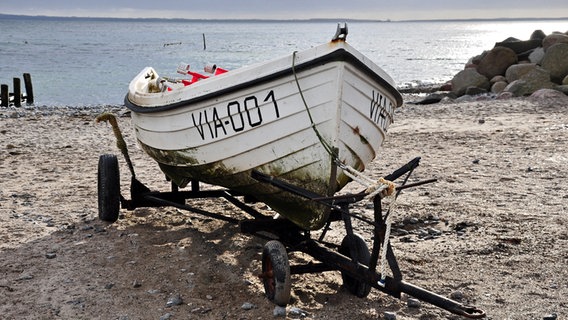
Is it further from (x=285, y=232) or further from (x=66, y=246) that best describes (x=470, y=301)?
(x=66, y=246)

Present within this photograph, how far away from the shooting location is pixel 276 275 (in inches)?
211

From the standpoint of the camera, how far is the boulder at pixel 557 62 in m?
23.2

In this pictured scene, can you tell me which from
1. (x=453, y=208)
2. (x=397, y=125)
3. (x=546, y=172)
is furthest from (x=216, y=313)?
→ (x=397, y=125)

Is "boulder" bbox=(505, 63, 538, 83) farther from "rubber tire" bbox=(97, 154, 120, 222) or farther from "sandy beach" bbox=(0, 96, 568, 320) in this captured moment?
"rubber tire" bbox=(97, 154, 120, 222)

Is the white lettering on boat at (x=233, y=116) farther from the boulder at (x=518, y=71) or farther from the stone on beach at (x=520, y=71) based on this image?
the boulder at (x=518, y=71)

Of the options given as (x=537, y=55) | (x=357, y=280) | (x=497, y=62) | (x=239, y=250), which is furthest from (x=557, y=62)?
(x=357, y=280)

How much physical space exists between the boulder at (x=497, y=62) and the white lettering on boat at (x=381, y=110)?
21.6 m

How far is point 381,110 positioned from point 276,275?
1.87 m

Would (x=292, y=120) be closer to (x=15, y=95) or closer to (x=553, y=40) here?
(x=15, y=95)

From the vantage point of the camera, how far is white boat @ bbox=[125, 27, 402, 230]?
18.0ft

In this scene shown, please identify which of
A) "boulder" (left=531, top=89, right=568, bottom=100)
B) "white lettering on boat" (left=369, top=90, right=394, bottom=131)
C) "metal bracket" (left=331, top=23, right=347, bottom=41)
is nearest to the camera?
"metal bracket" (left=331, top=23, right=347, bottom=41)

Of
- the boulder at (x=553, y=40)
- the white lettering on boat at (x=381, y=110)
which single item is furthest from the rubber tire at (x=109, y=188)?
the boulder at (x=553, y=40)

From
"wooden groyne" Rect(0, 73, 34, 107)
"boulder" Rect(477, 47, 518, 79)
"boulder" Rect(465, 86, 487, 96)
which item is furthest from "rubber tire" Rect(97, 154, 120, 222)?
"boulder" Rect(477, 47, 518, 79)

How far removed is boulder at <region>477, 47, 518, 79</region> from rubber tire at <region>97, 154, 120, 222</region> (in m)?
21.9
